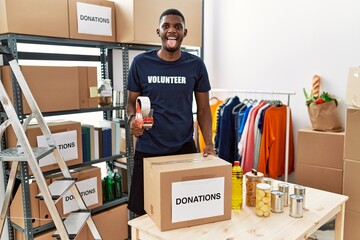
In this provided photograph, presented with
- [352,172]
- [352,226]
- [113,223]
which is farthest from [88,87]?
[352,226]

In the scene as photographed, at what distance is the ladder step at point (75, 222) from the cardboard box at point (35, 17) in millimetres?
1205

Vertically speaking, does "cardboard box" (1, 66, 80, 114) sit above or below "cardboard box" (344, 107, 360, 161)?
above

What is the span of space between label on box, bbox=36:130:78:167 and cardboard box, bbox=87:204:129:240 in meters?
0.56

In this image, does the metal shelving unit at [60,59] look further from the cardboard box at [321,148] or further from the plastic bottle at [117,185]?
the cardboard box at [321,148]

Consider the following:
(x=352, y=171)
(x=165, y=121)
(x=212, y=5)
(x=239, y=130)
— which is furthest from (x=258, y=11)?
(x=165, y=121)

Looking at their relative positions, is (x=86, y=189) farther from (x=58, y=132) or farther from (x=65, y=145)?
(x=58, y=132)

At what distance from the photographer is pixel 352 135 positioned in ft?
7.74

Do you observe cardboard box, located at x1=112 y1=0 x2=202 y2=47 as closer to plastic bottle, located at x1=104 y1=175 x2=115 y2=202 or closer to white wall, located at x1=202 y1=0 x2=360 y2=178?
white wall, located at x1=202 y1=0 x2=360 y2=178

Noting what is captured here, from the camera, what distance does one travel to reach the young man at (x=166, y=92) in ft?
5.90

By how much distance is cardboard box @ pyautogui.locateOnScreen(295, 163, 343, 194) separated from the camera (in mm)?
2602

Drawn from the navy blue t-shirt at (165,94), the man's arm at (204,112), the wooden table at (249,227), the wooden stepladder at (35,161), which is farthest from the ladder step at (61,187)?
the man's arm at (204,112)

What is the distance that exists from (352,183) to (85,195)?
1.99 metres

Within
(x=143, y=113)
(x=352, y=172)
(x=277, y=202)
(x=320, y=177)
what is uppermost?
Result: (x=143, y=113)

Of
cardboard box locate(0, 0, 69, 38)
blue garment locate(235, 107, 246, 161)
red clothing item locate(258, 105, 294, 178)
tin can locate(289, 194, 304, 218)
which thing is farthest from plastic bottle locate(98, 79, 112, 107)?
tin can locate(289, 194, 304, 218)
